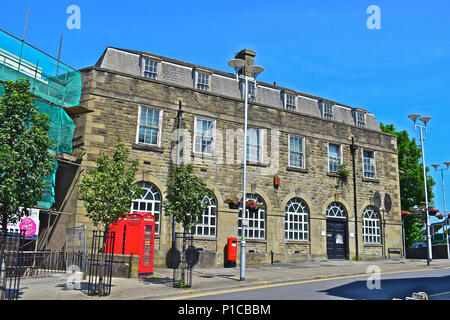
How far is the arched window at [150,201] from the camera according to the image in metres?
19.3

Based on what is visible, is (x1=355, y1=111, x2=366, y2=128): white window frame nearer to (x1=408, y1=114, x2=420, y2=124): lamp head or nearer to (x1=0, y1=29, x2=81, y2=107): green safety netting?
(x1=408, y1=114, x2=420, y2=124): lamp head

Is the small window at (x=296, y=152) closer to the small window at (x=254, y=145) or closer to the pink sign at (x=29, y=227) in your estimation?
the small window at (x=254, y=145)

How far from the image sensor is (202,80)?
23672 mm

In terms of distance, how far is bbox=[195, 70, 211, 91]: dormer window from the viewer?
77.0ft

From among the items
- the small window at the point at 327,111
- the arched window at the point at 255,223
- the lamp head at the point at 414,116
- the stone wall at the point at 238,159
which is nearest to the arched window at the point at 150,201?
the stone wall at the point at 238,159

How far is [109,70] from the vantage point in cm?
1942

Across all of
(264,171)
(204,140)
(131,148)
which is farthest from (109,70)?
(264,171)

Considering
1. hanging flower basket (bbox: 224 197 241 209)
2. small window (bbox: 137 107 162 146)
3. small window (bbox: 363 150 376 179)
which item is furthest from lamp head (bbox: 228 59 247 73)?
small window (bbox: 363 150 376 179)

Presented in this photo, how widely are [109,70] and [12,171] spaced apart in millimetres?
10186

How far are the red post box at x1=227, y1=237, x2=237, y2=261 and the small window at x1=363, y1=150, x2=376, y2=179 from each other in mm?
11177

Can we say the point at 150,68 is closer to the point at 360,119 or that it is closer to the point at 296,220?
the point at 296,220

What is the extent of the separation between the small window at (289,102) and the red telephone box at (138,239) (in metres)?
13.5

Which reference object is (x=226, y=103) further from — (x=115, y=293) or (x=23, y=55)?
(x=115, y=293)
